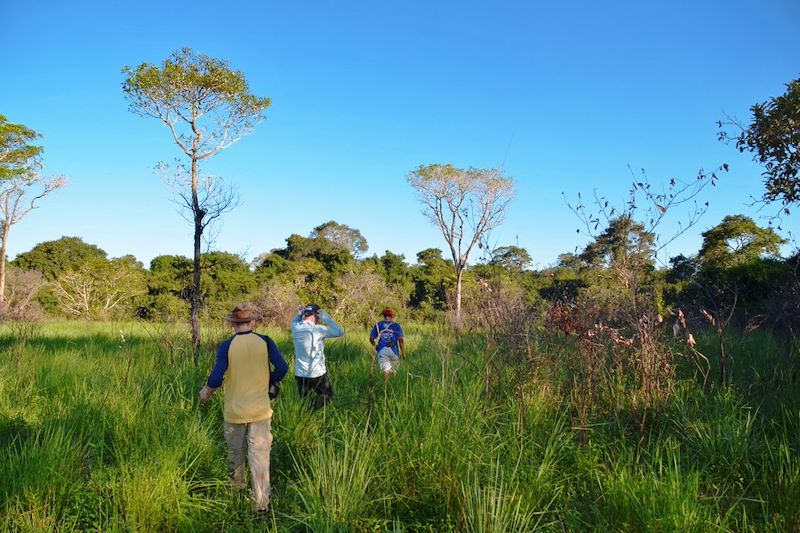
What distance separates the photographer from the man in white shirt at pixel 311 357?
6.27m

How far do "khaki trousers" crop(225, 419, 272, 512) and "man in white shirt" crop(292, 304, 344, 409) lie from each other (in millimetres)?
1841

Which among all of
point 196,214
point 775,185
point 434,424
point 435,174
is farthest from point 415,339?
point 435,174

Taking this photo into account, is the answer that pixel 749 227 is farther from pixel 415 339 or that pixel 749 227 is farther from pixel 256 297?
pixel 256 297

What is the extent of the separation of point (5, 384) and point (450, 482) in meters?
5.99

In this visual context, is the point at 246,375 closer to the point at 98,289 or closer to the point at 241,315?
the point at 241,315

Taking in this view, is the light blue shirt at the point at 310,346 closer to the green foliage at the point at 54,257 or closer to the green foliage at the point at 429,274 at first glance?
the green foliage at the point at 429,274

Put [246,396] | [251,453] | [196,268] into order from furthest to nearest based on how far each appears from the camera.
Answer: [196,268] < [246,396] < [251,453]

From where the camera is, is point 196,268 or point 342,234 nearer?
point 196,268

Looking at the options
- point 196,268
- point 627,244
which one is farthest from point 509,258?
point 196,268

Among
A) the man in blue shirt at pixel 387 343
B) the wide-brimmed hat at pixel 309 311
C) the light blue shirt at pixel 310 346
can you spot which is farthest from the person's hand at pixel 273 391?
the man in blue shirt at pixel 387 343

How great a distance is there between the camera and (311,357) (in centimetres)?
627

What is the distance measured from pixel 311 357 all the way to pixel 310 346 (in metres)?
0.14

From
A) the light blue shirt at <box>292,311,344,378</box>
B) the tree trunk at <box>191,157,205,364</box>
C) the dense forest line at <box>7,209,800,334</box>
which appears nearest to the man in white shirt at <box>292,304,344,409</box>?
the light blue shirt at <box>292,311,344,378</box>

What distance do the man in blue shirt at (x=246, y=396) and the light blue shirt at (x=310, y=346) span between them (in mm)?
1866
